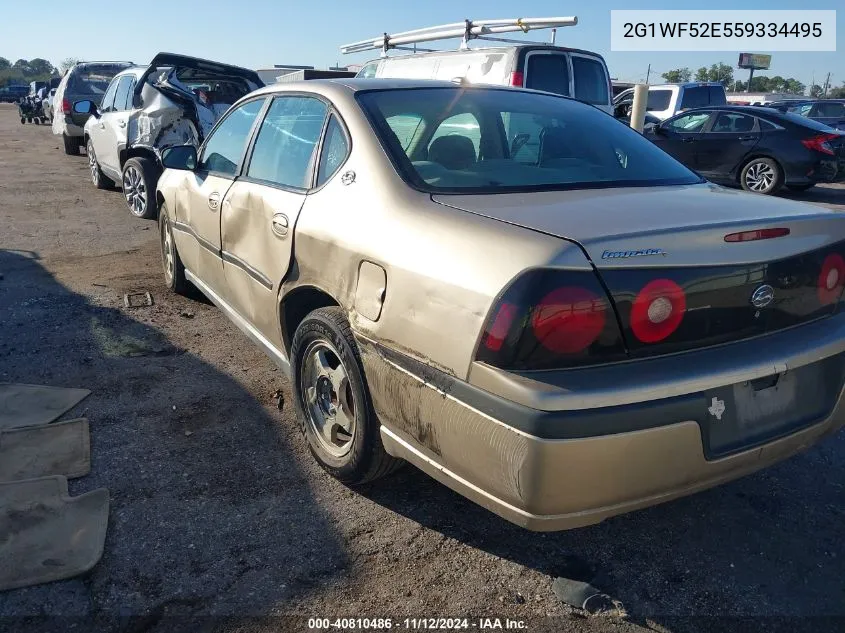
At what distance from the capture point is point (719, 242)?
203 centimetres

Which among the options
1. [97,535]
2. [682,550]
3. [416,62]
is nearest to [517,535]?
[682,550]

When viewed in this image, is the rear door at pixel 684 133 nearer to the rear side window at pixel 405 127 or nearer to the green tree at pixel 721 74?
the rear side window at pixel 405 127

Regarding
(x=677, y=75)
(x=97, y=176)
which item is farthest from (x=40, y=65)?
(x=97, y=176)

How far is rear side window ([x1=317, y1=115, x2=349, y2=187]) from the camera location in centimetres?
283

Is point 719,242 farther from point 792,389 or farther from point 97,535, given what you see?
point 97,535

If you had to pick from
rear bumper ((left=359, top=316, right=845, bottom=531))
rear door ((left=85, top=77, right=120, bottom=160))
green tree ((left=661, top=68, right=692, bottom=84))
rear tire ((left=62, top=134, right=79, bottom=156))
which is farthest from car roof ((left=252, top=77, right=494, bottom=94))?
green tree ((left=661, top=68, right=692, bottom=84))

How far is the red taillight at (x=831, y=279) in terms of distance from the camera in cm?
235

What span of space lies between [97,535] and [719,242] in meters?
2.33

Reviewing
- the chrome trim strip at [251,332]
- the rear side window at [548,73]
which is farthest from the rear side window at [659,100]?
the chrome trim strip at [251,332]

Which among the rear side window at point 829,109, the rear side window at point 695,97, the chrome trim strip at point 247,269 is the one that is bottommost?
the chrome trim strip at point 247,269

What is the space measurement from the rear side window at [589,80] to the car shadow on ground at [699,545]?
25.1 ft

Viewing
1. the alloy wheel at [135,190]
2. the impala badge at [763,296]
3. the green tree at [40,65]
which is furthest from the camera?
the green tree at [40,65]

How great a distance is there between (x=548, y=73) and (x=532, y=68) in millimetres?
343

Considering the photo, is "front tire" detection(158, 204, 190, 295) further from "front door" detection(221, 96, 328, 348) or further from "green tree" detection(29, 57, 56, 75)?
"green tree" detection(29, 57, 56, 75)
